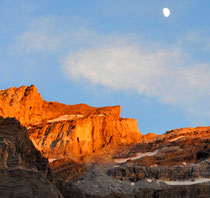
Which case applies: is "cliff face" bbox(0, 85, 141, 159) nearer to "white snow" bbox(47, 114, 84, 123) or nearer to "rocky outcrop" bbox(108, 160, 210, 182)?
"white snow" bbox(47, 114, 84, 123)

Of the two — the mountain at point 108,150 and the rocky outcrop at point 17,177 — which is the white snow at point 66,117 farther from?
the rocky outcrop at point 17,177

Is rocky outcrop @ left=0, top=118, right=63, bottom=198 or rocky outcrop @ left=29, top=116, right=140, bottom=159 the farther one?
rocky outcrop @ left=29, top=116, right=140, bottom=159

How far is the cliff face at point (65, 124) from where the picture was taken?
103838mm

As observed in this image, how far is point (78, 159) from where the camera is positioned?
333ft

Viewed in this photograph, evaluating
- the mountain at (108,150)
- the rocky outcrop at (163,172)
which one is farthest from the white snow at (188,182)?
the rocky outcrop at (163,172)

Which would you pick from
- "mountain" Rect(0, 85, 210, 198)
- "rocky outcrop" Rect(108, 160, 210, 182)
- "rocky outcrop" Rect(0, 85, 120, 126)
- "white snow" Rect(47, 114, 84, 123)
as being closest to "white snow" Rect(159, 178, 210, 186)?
"mountain" Rect(0, 85, 210, 198)

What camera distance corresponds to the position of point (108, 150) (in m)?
110

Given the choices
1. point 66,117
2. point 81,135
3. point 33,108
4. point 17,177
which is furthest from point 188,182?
point 17,177

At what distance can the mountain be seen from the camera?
86.6 meters

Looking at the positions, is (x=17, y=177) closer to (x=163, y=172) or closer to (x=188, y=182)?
(x=188, y=182)

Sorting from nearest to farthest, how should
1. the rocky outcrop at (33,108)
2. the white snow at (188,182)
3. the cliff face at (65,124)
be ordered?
the white snow at (188,182), the cliff face at (65,124), the rocky outcrop at (33,108)

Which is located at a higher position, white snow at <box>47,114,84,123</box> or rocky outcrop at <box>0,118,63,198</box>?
white snow at <box>47,114,84,123</box>

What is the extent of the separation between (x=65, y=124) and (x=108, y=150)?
12710mm

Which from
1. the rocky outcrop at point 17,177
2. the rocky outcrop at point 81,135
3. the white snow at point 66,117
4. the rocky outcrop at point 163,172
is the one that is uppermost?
the white snow at point 66,117
